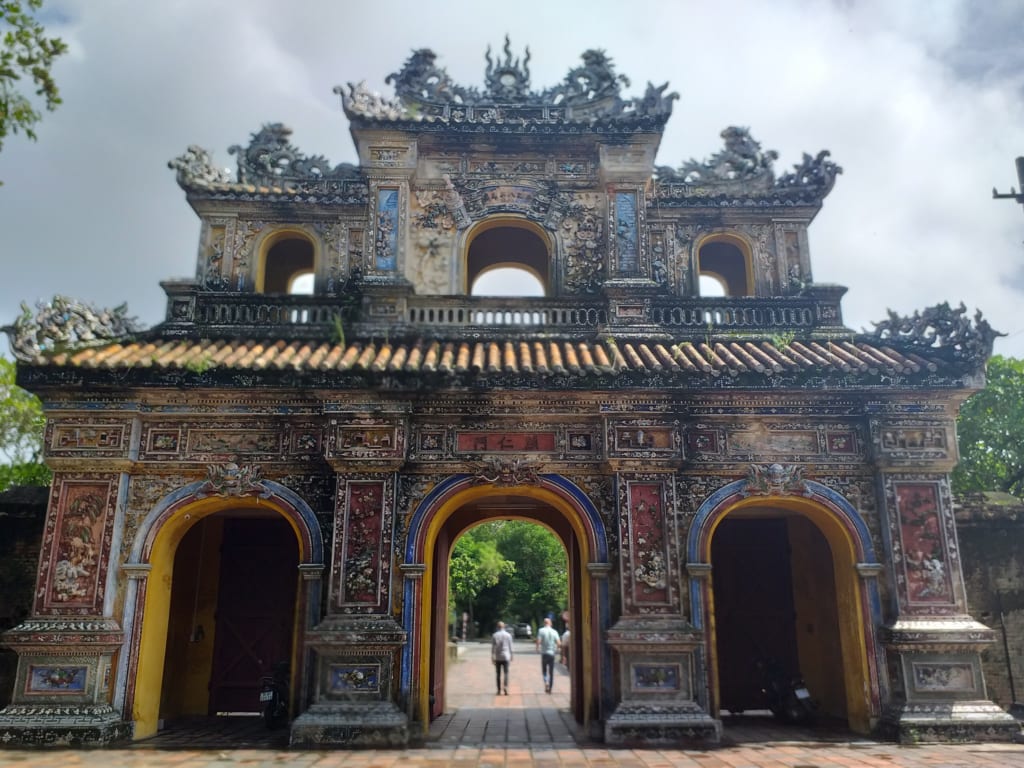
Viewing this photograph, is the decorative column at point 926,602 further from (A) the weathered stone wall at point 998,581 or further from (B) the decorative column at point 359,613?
(B) the decorative column at point 359,613

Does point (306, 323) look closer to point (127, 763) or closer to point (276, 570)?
point (276, 570)

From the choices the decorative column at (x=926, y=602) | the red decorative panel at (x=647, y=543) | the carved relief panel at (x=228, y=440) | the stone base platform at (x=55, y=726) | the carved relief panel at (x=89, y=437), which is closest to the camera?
the stone base platform at (x=55, y=726)

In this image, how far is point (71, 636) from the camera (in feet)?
34.5

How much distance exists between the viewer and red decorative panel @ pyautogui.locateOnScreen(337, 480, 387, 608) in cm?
1091

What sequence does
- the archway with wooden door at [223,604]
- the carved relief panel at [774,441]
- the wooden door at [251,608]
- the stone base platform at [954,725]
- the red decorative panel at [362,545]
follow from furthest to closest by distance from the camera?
the wooden door at [251,608]
the archway with wooden door at [223,604]
the carved relief panel at [774,441]
the red decorative panel at [362,545]
the stone base platform at [954,725]

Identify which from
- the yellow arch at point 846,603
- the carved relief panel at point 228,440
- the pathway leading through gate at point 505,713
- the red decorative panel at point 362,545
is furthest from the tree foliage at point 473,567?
the yellow arch at point 846,603

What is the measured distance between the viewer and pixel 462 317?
13.4 metres

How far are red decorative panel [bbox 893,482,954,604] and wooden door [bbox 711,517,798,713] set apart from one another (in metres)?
2.97

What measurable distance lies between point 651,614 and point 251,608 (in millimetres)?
6975

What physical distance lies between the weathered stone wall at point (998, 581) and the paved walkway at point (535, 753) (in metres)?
2.96

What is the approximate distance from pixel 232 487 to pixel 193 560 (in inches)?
121

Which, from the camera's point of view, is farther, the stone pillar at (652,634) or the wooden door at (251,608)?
the wooden door at (251,608)

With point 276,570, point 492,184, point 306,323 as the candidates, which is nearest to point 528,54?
point 492,184

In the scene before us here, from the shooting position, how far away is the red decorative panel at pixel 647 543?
11023 mm
